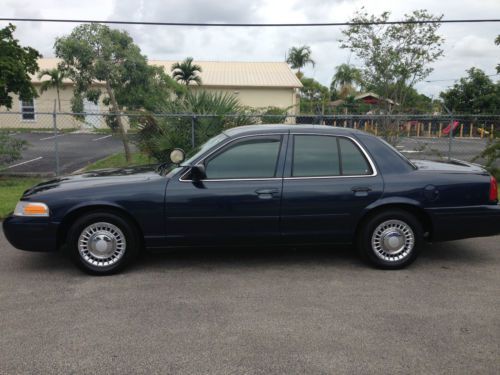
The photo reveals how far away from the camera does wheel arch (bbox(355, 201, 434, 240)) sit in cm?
533

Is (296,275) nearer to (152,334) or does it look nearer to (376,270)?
(376,270)

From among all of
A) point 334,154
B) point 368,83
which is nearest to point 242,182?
point 334,154

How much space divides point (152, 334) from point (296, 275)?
189 cm

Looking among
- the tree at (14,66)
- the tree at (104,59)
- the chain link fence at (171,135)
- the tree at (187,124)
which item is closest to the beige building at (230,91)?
the chain link fence at (171,135)

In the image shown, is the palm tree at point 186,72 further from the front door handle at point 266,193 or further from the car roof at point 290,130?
the front door handle at point 266,193

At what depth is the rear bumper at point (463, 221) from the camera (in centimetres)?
539

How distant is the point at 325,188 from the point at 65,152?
50.6 ft

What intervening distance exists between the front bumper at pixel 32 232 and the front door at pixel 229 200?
1.21 m

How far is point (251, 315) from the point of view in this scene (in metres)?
4.21

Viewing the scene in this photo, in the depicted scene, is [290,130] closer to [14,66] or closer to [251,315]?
[251,315]

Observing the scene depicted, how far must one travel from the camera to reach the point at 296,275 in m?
5.24

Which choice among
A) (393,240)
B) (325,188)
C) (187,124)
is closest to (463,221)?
(393,240)

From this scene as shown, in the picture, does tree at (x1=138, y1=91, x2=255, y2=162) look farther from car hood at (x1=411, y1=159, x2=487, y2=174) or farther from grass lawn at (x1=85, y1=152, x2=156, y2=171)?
car hood at (x1=411, y1=159, x2=487, y2=174)

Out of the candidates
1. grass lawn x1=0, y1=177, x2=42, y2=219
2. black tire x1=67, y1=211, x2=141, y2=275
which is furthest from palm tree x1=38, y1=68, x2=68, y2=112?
black tire x1=67, y1=211, x2=141, y2=275
